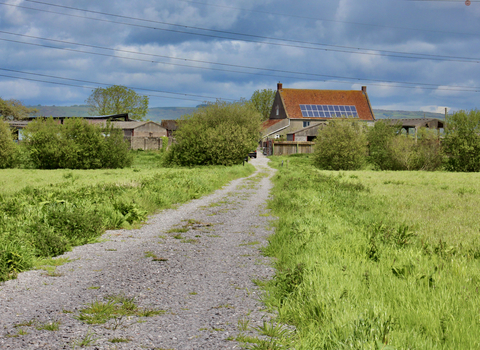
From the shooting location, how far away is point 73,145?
4009 centimetres

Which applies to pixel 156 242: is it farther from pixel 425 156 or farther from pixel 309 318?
pixel 425 156

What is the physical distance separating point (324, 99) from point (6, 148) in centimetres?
6300

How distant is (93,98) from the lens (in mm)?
95312

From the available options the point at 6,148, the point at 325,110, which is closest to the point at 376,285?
the point at 6,148

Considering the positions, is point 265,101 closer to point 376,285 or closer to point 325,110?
point 325,110

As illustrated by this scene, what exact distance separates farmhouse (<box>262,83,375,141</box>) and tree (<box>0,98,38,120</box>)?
2291 inches

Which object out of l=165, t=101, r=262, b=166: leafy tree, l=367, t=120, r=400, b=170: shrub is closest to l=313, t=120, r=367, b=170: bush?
l=367, t=120, r=400, b=170: shrub

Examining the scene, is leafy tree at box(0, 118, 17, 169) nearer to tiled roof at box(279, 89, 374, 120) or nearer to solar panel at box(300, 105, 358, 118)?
tiled roof at box(279, 89, 374, 120)

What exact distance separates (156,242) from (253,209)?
5866mm

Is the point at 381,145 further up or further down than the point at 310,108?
further down

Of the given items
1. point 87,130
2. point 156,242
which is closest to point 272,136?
point 87,130

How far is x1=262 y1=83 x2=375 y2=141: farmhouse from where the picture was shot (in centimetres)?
7931

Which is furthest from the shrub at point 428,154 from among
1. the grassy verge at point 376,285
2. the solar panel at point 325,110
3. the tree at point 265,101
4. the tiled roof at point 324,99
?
the tree at point 265,101

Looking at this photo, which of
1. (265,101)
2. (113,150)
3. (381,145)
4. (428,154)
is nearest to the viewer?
(113,150)
